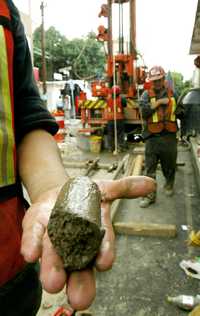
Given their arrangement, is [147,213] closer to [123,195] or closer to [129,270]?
[129,270]

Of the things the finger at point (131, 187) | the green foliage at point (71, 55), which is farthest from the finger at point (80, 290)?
the green foliage at point (71, 55)

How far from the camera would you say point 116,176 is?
21.1 feet

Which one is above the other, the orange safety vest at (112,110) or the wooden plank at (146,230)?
the orange safety vest at (112,110)

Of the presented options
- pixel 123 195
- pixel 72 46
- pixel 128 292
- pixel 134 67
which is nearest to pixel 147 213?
pixel 128 292

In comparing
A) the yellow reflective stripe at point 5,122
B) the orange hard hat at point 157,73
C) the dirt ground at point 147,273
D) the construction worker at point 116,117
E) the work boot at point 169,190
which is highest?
the orange hard hat at point 157,73

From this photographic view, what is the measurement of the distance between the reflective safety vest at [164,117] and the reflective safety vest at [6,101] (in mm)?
4513

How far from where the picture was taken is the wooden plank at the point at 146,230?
4.08 meters

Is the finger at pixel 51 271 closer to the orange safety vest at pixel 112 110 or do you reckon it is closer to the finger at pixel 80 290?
the finger at pixel 80 290

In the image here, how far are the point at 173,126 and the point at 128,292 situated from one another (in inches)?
126

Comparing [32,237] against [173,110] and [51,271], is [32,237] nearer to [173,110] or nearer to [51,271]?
[51,271]

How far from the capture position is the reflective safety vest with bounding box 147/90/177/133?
5.45 m

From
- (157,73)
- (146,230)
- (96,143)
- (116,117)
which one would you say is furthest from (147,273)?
(96,143)

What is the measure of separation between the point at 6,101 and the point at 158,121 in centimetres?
462

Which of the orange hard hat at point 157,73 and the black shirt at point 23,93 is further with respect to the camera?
the orange hard hat at point 157,73
